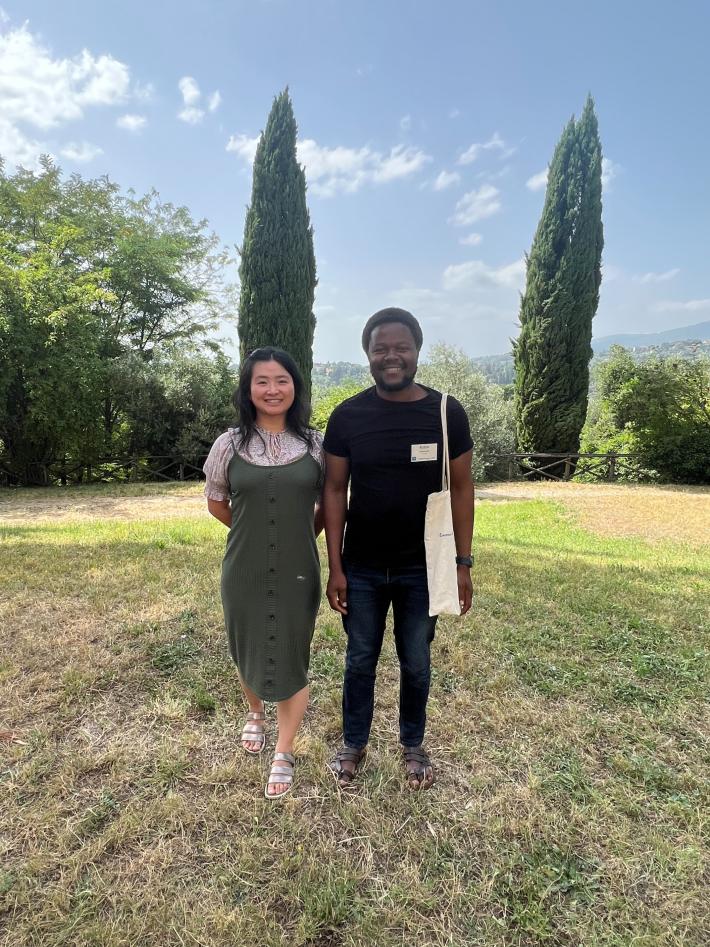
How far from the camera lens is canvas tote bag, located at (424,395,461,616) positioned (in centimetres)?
194

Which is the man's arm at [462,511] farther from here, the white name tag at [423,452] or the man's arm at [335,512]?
the man's arm at [335,512]

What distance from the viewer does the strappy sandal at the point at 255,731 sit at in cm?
234

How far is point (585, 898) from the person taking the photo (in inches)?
64.4

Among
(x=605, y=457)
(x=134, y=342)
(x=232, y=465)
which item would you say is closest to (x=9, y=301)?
(x=134, y=342)

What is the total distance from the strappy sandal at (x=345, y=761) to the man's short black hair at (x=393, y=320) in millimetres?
1831

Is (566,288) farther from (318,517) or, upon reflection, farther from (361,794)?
(361,794)

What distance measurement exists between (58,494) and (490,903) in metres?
13.1

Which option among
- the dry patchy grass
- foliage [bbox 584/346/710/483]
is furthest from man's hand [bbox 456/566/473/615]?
foliage [bbox 584/346/710/483]

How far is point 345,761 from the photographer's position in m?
2.21

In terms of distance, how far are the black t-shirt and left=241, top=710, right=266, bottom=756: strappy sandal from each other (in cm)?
108

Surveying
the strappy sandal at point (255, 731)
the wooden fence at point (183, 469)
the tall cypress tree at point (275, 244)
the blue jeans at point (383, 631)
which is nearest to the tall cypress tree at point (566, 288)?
the wooden fence at point (183, 469)

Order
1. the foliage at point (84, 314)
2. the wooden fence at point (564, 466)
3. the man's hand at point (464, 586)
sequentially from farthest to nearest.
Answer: the wooden fence at point (564, 466), the foliage at point (84, 314), the man's hand at point (464, 586)

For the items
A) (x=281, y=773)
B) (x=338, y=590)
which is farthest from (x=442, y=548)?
(x=281, y=773)

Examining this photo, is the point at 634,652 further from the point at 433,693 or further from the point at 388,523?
the point at 388,523
